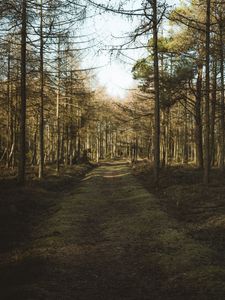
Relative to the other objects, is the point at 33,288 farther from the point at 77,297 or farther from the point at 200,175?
the point at 200,175

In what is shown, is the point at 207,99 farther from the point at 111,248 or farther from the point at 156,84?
the point at 111,248

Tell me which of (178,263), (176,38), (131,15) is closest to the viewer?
(178,263)

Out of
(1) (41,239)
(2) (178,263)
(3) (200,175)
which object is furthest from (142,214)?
(3) (200,175)

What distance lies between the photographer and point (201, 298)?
5.89m

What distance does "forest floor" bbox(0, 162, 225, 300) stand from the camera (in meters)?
6.38

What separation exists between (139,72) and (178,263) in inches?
814

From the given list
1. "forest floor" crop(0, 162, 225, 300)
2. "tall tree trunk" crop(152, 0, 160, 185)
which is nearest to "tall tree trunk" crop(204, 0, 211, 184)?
"tall tree trunk" crop(152, 0, 160, 185)

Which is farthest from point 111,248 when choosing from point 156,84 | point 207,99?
point 156,84

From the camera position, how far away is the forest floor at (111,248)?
638 cm

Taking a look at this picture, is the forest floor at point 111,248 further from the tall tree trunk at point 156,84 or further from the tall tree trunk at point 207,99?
the tall tree trunk at point 156,84

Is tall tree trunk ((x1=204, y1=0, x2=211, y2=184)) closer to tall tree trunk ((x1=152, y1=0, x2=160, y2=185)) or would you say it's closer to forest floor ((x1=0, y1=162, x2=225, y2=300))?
tall tree trunk ((x1=152, y1=0, x2=160, y2=185))

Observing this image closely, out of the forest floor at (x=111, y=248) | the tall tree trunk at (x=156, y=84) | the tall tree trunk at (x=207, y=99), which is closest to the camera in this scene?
the forest floor at (x=111, y=248)

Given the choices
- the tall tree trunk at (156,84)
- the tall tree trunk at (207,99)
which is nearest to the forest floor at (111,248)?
the tall tree trunk at (207,99)

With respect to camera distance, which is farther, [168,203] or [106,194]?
[106,194]
